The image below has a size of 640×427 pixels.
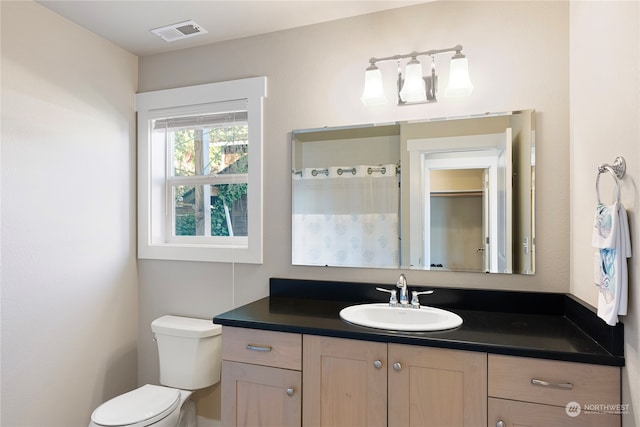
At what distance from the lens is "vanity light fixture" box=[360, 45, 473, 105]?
1.75 m

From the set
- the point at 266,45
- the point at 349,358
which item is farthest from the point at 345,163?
the point at 349,358

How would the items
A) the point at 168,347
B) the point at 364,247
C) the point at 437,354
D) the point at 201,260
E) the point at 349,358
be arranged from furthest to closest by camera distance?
the point at 201,260
the point at 168,347
the point at 364,247
the point at 349,358
the point at 437,354

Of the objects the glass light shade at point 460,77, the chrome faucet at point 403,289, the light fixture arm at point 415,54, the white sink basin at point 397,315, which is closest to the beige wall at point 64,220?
the white sink basin at point 397,315

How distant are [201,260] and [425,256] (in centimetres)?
133

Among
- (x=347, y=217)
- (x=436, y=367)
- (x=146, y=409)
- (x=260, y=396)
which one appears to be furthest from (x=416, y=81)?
(x=146, y=409)

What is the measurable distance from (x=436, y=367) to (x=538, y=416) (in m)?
0.34

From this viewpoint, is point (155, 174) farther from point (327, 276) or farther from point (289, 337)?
point (289, 337)

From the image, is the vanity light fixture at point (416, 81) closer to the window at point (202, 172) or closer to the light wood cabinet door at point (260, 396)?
the window at point (202, 172)

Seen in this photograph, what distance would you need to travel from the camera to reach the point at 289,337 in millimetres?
1544

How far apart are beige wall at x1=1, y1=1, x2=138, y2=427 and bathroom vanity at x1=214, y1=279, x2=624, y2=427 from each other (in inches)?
39.3

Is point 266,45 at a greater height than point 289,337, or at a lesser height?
greater

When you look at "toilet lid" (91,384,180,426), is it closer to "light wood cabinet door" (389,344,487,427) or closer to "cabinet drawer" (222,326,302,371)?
"cabinet drawer" (222,326,302,371)

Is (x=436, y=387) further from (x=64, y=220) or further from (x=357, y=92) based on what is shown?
(x=64, y=220)

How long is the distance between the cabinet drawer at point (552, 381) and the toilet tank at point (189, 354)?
146 cm
